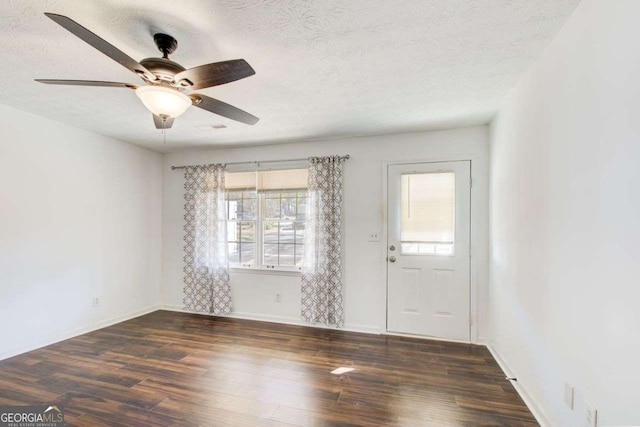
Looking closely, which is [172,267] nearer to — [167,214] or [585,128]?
[167,214]

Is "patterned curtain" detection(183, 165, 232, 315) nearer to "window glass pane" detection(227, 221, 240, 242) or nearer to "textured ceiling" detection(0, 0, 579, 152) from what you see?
"window glass pane" detection(227, 221, 240, 242)

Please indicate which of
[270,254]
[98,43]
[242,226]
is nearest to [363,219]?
[270,254]

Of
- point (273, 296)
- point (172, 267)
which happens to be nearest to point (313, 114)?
point (273, 296)

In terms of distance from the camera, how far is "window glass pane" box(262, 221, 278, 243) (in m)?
4.16

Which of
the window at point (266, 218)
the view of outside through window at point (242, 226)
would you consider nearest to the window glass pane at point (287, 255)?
the window at point (266, 218)

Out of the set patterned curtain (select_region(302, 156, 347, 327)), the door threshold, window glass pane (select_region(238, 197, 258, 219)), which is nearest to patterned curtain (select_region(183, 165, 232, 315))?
window glass pane (select_region(238, 197, 258, 219))

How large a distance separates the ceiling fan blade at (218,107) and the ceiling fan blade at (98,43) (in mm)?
272

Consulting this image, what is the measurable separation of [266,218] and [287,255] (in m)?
0.62

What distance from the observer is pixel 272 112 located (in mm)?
2918

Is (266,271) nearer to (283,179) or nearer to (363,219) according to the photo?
(283,179)

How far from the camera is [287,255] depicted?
410 centimetres

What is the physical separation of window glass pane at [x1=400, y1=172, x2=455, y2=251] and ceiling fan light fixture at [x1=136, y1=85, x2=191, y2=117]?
2668 millimetres

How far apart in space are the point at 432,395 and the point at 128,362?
9.30 ft

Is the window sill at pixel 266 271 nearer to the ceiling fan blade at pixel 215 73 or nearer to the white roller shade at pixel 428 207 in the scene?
the white roller shade at pixel 428 207
